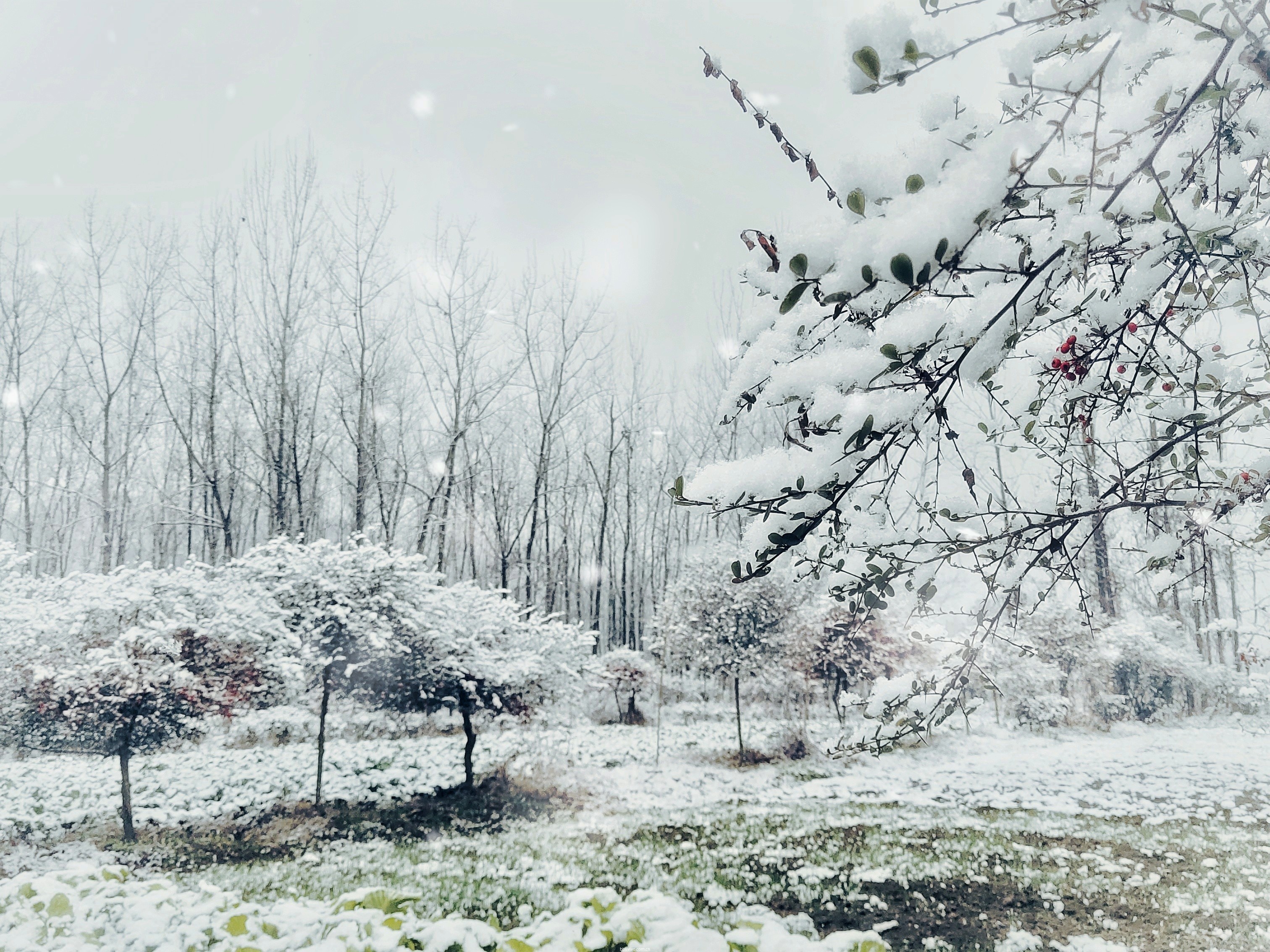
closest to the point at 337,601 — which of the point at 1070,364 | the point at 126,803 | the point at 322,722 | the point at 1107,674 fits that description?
the point at 322,722

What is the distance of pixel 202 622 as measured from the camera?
19.7ft

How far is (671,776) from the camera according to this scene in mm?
9070

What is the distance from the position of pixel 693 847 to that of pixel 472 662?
3.20 meters

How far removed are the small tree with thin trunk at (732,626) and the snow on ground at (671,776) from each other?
4.77 feet

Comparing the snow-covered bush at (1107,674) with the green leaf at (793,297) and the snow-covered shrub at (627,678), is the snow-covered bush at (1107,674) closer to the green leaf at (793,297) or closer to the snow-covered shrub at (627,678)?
the snow-covered shrub at (627,678)

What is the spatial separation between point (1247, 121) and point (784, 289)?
1.12 m

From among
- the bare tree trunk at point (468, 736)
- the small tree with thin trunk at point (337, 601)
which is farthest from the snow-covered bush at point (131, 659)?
the bare tree trunk at point (468, 736)

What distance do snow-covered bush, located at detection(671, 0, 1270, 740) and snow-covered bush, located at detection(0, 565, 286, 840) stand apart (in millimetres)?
6539

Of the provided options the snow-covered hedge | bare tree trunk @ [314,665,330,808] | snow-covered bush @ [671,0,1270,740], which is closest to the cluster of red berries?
snow-covered bush @ [671,0,1270,740]

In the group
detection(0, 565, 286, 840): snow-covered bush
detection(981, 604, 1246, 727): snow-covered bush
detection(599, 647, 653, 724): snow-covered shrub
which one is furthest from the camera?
detection(599, 647, 653, 724): snow-covered shrub

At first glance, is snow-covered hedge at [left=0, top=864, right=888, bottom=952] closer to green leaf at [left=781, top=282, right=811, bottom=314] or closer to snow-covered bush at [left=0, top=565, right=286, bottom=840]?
green leaf at [left=781, top=282, right=811, bottom=314]

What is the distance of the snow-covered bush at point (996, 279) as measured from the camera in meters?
0.84

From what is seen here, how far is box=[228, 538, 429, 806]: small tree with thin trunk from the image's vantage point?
682 cm

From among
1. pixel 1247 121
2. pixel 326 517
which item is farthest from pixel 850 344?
pixel 326 517
